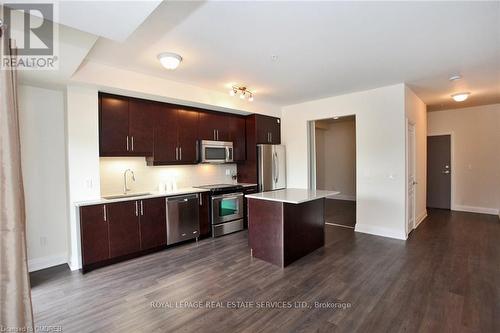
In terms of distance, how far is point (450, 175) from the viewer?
6316 millimetres

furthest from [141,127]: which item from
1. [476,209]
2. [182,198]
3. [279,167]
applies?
[476,209]

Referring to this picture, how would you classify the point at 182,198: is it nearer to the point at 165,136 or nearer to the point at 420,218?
the point at 165,136

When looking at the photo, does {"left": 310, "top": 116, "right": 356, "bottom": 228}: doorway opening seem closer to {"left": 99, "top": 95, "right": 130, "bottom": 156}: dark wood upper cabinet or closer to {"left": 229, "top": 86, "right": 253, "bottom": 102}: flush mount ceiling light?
{"left": 229, "top": 86, "right": 253, "bottom": 102}: flush mount ceiling light

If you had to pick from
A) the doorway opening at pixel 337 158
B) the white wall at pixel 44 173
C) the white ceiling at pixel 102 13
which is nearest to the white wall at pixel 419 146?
the doorway opening at pixel 337 158

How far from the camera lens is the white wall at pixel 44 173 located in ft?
10.2

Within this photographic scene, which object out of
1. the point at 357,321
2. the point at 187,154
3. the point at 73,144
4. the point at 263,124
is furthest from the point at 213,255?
the point at 263,124

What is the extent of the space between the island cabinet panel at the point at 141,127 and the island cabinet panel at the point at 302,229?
2.36m

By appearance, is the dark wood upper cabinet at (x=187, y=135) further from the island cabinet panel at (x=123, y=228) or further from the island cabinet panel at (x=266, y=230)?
the island cabinet panel at (x=266, y=230)

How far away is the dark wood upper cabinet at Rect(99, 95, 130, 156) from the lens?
11.0 ft

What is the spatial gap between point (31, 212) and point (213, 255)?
2.47m

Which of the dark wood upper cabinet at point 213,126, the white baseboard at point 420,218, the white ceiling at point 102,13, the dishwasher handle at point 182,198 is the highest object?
the white ceiling at point 102,13

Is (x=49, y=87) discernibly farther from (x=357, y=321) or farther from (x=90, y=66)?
(x=357, y=321)

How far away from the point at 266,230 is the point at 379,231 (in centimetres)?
244

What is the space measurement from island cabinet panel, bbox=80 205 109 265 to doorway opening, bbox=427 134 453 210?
25.4ft
